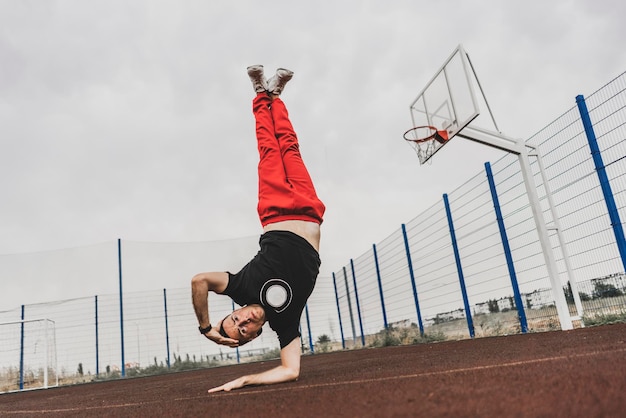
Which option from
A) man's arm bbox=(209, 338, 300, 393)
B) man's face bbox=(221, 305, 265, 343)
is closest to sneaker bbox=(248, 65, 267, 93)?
man's face bbox=(221, 305, 265, 343)

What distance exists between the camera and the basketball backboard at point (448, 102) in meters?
5.70

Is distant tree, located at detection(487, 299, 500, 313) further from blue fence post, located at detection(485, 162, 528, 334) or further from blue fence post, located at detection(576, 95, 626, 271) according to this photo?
blue fence post, located at detection(576, 95, 626, 271)

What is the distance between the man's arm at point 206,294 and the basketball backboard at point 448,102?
4021mm

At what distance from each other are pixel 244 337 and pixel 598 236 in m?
4.49

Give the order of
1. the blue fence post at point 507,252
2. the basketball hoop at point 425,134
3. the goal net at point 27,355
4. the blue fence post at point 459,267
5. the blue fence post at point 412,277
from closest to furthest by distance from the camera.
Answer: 1. the basketball hoop at point 425,134
2. the blue fence post at point 507,252
3. the blue fence post at point 459,267
4. the blue fence post at point 412,277
5. the goal net at point 27,355

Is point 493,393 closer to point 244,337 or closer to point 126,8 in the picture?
point 244,337

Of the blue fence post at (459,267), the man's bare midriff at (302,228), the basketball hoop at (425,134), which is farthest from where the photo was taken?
the blue fence post at (459,267)

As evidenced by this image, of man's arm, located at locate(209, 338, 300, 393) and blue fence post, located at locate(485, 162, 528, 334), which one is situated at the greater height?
blue fence post, located at locate(485, 162, 528, 334)

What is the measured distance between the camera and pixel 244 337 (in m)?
2.83

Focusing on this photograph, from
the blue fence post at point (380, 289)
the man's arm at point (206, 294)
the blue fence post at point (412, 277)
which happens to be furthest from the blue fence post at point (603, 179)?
the blue fence post at point (380, 289)

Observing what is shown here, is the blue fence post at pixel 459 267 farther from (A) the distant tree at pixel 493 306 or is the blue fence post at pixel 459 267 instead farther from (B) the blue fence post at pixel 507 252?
(B) the blue fence post at pixel 507 252

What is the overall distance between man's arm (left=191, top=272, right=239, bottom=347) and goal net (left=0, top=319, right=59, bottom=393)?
10064 millimetres

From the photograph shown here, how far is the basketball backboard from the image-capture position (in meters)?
5.70

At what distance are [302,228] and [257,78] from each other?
1.54 m
